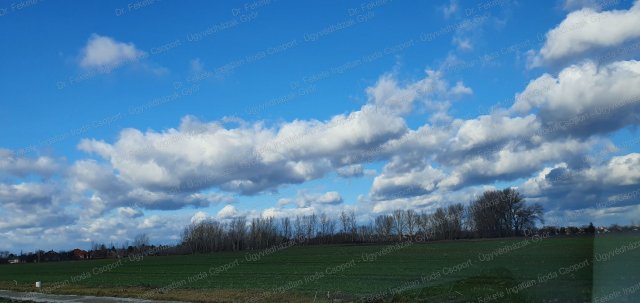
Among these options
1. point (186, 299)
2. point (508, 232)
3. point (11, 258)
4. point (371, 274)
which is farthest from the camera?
point (11, 258)

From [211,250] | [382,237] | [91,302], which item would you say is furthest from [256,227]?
[91,302]

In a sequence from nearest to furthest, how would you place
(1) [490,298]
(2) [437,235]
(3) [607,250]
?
1. (1) [490,298]
2. (3) [607,250]
3. (2) [437,235]

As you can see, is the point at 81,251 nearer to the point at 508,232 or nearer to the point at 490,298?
the point at 508,232

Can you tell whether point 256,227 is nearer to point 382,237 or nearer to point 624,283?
point 382,237

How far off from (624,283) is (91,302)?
20472 mm

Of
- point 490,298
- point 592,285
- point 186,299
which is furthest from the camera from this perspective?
point 186,299

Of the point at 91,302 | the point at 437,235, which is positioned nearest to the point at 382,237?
the point at 437,235

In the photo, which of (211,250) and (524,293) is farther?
(211,250)

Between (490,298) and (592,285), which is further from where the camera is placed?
(592,285)

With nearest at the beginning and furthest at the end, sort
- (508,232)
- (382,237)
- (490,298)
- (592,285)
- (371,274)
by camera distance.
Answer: (490,298) < (592,285) < (371,274) < (508,232) < (382,237)

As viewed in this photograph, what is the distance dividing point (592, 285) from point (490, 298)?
4137 millimetres

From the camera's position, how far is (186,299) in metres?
21.4

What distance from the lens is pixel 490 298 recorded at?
54.5ft

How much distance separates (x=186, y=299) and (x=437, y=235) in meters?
107
